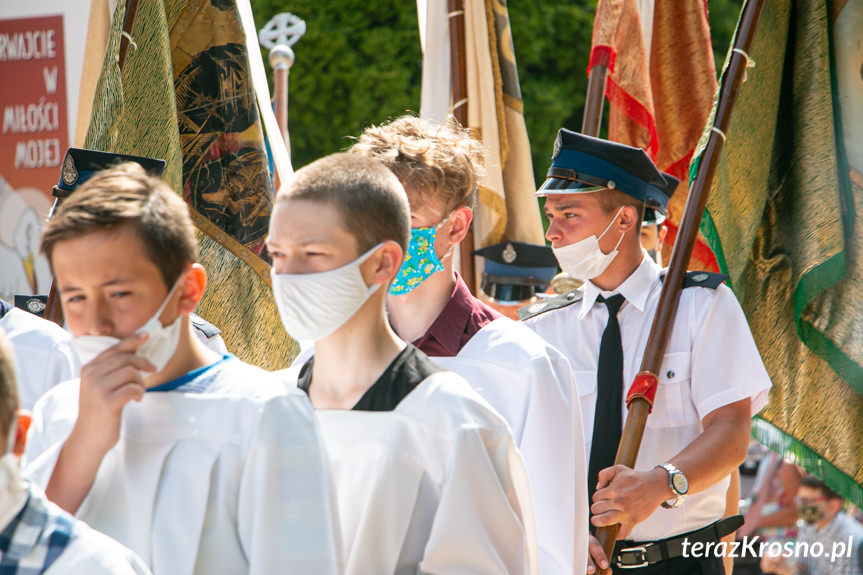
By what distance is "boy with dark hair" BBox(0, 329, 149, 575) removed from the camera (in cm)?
162

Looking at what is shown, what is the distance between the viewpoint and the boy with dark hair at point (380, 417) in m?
2.26

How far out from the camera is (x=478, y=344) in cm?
313

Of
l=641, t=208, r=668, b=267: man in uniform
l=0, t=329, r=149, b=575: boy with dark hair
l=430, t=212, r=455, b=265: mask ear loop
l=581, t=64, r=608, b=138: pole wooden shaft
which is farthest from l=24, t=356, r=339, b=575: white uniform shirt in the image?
l=641, t=208, r=668, b=267: man in uniform

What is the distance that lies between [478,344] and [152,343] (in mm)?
1196

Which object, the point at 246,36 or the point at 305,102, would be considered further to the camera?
the point at 305,102

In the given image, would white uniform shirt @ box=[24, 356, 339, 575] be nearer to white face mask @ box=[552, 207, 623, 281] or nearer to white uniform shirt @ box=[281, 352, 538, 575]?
white uniform shirt @ box=[281, 352, 538, 575]

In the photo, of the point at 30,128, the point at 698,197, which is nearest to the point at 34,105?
the point at 30,128

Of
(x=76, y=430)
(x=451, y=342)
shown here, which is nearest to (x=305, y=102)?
(x=451, y=342)

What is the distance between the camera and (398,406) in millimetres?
2342

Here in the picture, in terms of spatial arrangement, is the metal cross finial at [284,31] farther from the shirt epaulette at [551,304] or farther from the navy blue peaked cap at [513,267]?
the shirt epaulette at [551,304]

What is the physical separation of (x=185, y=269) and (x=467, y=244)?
115 inches

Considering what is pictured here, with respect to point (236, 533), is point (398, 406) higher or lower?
higher

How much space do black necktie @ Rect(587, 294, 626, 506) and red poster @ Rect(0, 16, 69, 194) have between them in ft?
12.5

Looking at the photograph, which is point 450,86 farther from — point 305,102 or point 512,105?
point 305,102
